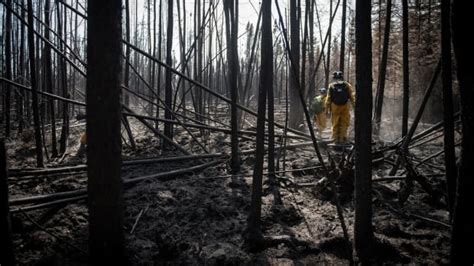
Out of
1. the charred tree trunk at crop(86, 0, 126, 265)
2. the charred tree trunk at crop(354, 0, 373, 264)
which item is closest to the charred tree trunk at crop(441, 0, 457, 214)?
the charred tree trunk at crop(354, 0, 373, 264)

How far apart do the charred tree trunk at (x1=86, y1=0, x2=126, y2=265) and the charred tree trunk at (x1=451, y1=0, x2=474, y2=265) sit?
2.21 meters

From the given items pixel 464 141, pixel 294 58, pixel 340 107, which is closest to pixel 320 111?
pixel 340 107

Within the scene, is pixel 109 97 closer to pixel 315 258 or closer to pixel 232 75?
pixel 315 258

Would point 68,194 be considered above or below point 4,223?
below

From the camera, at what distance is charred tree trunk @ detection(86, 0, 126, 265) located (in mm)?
2422

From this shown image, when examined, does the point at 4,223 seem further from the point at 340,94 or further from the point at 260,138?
the point at 340,94

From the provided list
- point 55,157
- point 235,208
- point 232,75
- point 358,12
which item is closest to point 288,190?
point 235,208

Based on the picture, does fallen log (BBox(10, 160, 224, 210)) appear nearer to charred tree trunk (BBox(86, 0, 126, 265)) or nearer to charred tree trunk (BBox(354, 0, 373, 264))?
charred tree trunk (BBox(86, 0, 126, 265))

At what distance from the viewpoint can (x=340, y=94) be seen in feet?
24.2

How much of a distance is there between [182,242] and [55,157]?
6.09m

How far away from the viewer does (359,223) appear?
9.48ft

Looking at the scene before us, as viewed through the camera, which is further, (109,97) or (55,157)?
(55,157)

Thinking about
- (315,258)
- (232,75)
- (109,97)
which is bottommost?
(315,258)

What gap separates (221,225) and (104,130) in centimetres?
181
